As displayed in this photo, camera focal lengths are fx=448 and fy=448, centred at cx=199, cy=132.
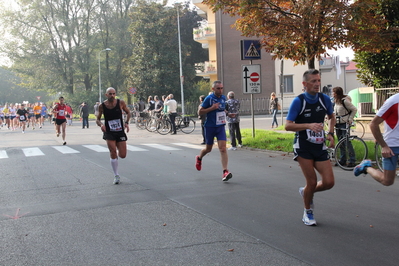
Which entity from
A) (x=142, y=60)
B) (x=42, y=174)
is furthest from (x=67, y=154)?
(x=142, y=60)

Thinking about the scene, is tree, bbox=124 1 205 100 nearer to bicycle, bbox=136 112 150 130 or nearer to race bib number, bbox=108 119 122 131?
bicycle, bbox=136 112 150 130

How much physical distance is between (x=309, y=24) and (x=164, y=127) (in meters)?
11.6

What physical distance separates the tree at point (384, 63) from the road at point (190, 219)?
8.58 m

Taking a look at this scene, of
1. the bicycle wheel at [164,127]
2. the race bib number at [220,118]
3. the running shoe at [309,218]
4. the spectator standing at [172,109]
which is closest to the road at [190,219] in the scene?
the running shoe at [309,218]

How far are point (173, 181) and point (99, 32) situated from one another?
49585 mm

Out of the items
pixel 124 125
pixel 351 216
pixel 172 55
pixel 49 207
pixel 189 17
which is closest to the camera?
pixel 351 216

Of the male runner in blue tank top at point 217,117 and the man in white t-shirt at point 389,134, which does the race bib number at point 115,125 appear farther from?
the man in white t-shirt at point 389,134

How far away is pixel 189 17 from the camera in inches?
2056

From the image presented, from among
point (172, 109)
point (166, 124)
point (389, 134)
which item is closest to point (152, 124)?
point (166, 124)

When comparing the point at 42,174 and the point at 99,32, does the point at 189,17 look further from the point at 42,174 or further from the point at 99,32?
the point at 42,174

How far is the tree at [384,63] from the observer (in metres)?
16.2

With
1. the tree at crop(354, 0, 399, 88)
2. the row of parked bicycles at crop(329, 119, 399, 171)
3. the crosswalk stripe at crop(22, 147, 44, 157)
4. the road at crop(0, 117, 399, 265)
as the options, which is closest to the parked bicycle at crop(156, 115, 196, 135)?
the crosswalk stripe at crop(22, 147, 44, 157)

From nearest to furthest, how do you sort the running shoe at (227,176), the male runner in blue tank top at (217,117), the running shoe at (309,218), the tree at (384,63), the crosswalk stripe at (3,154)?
the running shoe at (309,218)
the running shoe at (227,176)
the male runner in blue tank top at (217,117)
the crosswalk stripe at (3,154)
the tree at (384,63)

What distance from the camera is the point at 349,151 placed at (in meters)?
10.1
